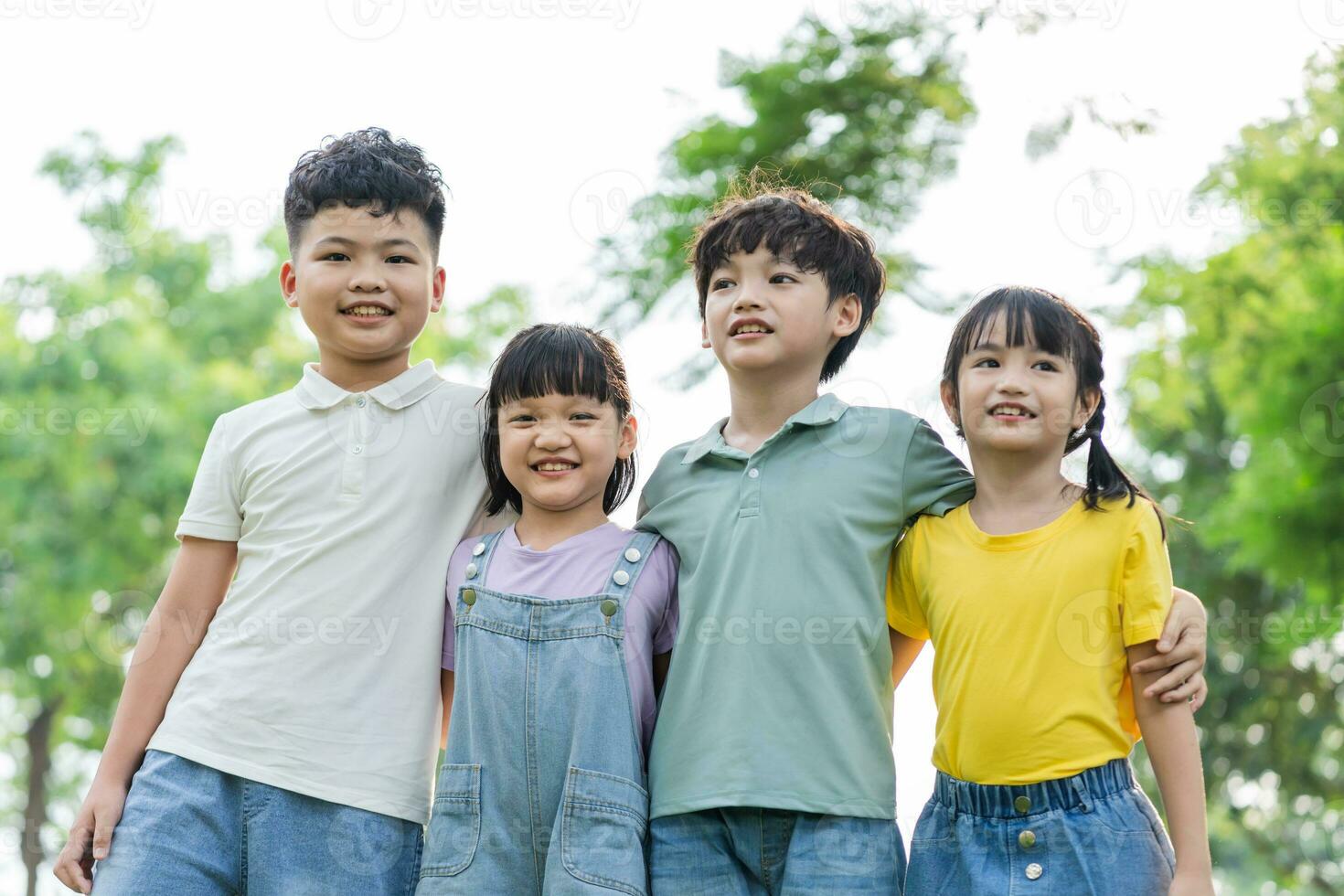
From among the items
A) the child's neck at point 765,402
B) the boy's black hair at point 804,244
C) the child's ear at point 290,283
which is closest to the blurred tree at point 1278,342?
the boy's black hair at point 804,244

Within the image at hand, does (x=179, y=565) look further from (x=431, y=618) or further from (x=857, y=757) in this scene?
(x=857, y=757)

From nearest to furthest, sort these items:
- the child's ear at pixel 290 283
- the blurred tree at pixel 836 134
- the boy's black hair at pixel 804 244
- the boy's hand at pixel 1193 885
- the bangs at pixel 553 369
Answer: the boy's hand at pixel 1193 885 < the bangs at pixel 553 369 < the boy's black hair at pixel 804 244 < the child's ear at pixel 290 283 < the blurred tree at pixel 836 134

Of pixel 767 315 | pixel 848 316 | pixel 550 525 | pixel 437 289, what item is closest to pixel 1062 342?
pixel 848 316

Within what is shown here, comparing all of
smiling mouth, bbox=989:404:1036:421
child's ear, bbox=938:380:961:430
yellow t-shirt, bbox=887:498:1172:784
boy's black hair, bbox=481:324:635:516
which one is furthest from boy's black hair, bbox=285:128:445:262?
yellow t-shirt, bbox=887:498:1172:784

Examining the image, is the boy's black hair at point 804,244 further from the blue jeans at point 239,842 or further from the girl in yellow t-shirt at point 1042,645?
the blue jeans at point 239,842

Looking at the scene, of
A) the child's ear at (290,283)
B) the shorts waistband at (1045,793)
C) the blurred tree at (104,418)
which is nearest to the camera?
the shorts waistband at (1045,793)

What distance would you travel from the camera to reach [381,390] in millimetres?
3209

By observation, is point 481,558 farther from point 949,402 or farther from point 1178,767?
point 1178,767

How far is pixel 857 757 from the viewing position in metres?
2.78

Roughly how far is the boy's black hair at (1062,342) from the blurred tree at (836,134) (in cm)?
419

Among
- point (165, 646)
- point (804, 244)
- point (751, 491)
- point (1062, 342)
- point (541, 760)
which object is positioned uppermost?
point (804, 244)

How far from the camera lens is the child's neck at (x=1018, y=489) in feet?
9.65

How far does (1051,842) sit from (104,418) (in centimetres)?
1390

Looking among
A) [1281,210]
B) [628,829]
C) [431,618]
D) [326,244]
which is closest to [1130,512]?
[628,829]
